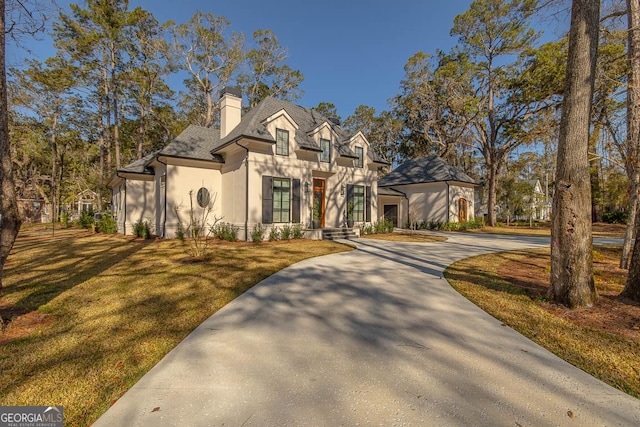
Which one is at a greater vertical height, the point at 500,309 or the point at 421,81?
the point at 421,81

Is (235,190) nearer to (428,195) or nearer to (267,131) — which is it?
(267,131)

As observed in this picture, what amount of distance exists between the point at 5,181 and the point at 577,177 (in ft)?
26.7

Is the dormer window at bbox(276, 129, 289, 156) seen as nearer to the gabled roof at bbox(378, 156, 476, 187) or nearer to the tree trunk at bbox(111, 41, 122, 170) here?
the gabled roof at bbox(378, 156, 476, 187)

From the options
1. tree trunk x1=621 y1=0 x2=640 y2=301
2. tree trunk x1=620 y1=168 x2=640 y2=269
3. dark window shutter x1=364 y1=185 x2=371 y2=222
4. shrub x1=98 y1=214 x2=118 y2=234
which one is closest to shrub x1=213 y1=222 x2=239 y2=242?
shrub x1=98 y1=214 x2=118 y2=234

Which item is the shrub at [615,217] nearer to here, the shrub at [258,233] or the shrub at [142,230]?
the shrub at [258,233]

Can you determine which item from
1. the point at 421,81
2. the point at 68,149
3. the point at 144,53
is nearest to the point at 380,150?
the point at 421,81

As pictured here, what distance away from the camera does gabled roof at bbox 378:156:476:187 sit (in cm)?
2117

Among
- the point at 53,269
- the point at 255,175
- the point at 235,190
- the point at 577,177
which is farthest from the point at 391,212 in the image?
the point at 53,269

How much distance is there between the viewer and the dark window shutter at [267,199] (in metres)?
12.6

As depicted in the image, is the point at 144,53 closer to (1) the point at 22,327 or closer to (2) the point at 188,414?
(1) the point at 22,327

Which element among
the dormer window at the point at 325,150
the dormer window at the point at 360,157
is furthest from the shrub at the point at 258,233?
the dormer window at the point at 360,157

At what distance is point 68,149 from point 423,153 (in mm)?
40335

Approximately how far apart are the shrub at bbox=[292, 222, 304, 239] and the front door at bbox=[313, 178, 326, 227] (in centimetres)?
153

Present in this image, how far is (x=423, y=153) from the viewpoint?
3419cm
